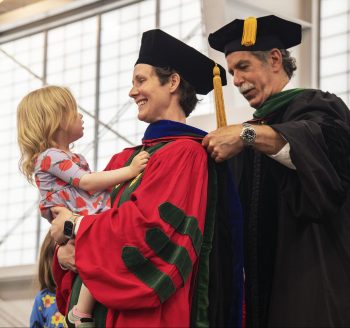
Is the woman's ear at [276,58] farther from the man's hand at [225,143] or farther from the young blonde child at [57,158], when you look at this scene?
the young blonde child at [57,158]

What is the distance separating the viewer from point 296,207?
3145mm

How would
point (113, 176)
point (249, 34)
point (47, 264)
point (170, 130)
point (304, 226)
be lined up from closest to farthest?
point (304, 226) < point (170, 130) < point (113, 176) < point (249, 34) < point (47, 264)

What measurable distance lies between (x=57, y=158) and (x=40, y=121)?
23 cm

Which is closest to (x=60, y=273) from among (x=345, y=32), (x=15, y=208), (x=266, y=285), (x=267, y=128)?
(x=266, y=285)

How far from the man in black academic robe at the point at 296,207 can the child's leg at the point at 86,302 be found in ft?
2.30

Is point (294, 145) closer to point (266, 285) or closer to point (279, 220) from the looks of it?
point (279, 220)

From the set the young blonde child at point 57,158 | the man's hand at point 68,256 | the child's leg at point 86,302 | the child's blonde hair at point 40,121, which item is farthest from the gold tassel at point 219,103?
the child's leg at point 86,302

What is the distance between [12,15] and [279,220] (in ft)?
30.8

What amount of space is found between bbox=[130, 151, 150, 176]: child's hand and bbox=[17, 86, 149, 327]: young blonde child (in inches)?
6.3

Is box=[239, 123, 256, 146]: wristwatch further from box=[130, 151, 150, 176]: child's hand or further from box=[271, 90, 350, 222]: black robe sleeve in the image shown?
box=[130, 151, 150, 176]: child's hand

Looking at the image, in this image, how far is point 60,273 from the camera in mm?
3504

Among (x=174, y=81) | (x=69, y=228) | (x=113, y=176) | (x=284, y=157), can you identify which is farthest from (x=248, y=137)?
(x=69, y=228)

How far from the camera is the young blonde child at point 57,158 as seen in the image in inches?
143

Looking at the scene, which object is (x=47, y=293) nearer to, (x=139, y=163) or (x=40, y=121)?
(x=40, y=121)
